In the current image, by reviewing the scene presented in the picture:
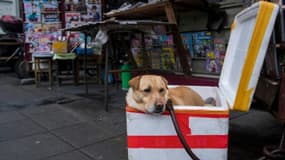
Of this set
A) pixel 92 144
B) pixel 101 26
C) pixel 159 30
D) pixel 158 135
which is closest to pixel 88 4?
pixel 159 30

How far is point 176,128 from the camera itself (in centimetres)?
158

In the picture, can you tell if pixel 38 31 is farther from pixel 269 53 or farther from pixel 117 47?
pixel 269 53

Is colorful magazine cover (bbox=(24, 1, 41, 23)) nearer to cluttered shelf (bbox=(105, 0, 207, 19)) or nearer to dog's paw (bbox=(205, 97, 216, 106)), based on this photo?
Answer: cluttered shelf (bbox=(105, 0, 207, 19))

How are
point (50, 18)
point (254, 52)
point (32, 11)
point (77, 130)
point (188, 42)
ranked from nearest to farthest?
point (254, 52) < point (77, 130) < point (188, 42) < point (32, 11) < point (50, 18)

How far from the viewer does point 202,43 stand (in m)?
4.57

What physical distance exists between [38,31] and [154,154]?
546cm

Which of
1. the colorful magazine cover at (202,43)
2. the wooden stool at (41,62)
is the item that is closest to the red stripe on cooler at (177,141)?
the colorful magazine cover at (202,43)

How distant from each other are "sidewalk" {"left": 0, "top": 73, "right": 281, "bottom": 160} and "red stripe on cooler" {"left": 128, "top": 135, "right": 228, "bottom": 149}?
0.60 metres

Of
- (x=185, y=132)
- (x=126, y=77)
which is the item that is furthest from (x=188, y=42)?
(x=185, y=132)

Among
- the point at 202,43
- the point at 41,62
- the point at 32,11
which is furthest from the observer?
the point at 32,11

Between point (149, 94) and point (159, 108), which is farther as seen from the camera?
point (149, 94)

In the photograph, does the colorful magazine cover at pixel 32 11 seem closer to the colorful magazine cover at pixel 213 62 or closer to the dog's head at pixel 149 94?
the colorful magazine cover at pixel 213 62

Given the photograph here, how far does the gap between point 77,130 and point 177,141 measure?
1580mm

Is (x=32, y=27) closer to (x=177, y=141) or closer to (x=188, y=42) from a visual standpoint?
(x=188, y=42)
